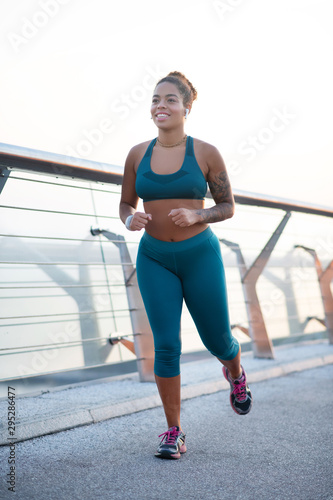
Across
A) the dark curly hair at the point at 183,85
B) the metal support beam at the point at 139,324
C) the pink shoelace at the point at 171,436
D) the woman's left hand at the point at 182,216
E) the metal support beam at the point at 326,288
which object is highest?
the dark curly hair at the point at 183,85

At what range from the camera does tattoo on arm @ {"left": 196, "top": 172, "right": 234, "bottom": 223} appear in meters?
1.82

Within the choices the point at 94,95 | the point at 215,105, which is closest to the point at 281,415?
the point at 215,105

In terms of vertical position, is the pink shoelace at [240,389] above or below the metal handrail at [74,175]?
below

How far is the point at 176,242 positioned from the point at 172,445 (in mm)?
741

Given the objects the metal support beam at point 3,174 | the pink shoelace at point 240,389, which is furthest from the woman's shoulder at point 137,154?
the pink shoelace at point 240,389

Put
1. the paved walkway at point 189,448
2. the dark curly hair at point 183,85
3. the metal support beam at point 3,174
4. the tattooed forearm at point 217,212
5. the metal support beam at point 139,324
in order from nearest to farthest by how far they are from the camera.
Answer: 1. the paved walkway at point 189,448
2. the tattooed forearm at point 217,212
3. the dark curly hair at point 183,85
4. the metal support beam at point 3,174
5. the metal support beam at point 139,324

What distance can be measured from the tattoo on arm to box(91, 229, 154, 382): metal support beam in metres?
0.95

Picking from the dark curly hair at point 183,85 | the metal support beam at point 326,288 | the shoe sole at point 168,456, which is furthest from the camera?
the metal support beam at point 326,288

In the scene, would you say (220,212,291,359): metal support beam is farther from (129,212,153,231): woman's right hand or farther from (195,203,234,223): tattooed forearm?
(129,212,153,231): woman's right hand

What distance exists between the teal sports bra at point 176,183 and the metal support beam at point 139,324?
3.01 ft

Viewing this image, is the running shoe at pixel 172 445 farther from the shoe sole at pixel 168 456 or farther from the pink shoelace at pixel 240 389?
the pink shoelace at pixel 240 389

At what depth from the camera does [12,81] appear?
Result: 275 inches

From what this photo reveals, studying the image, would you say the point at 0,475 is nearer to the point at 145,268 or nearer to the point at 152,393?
the point at 145,268

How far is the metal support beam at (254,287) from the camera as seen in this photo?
141 inches
